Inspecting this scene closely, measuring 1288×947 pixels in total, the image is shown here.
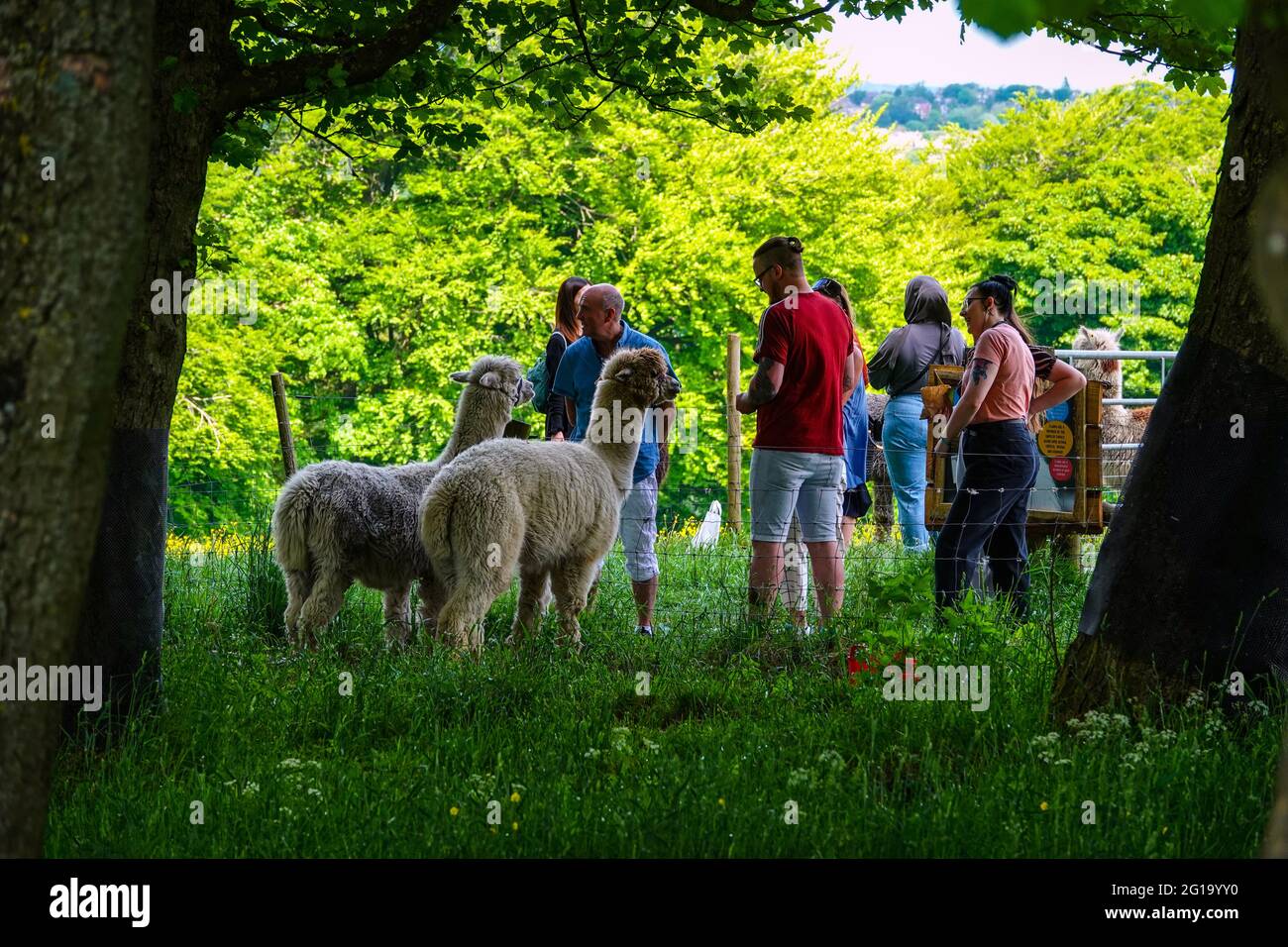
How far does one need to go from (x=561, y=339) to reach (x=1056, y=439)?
3.47m

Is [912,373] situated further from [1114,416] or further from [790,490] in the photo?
[1114,416]

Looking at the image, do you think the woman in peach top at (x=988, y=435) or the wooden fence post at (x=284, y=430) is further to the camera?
the wooden fence post at (x=284, y=430)

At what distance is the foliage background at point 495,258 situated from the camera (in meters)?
24.5

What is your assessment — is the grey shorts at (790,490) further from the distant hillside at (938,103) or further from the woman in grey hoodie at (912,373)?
the distant hillside at (938,103)

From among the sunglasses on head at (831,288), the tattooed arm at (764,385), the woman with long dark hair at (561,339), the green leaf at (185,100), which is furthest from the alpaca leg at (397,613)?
the green leaf at (185,100)

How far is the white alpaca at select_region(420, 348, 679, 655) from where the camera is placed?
661cm

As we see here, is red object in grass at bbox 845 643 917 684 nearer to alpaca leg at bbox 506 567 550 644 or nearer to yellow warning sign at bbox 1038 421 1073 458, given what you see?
alpaca leg at bbox 506 567 550 644

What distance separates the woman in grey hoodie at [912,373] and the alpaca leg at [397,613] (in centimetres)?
359

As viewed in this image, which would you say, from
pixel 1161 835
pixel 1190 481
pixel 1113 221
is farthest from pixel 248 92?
pixel 1113 221

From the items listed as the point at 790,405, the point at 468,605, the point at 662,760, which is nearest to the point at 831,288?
the point at 790,405

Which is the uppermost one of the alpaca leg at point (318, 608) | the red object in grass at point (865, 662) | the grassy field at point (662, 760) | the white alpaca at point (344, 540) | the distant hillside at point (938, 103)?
the distant hillside at point (938, 103)

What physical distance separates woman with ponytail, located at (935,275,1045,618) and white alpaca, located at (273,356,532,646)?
9.96 ft

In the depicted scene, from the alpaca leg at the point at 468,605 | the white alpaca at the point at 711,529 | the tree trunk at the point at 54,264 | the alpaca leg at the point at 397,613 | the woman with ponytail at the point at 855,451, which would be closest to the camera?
the tree trunk at the point at 54,264
